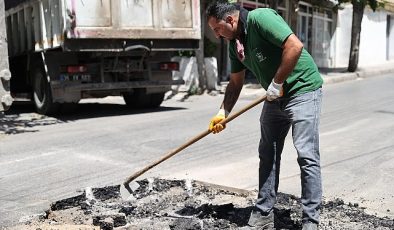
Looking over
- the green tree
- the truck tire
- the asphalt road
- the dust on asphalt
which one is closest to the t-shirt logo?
the dust on asphalt

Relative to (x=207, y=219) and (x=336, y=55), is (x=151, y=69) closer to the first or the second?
(x=207, y=219)

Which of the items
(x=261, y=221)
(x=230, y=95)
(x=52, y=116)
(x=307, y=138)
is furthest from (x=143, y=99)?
(x=307, y=138)

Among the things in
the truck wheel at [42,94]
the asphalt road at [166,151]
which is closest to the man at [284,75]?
the asphalt road at [166,151]

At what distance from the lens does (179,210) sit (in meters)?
4.64

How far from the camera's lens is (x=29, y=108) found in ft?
43.3

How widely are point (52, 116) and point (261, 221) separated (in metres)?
8.03

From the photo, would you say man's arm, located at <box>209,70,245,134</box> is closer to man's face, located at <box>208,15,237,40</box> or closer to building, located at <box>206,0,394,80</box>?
man's face, located at <box>208,15,237,40</box>

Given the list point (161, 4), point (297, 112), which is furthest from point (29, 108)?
point (297, 112)

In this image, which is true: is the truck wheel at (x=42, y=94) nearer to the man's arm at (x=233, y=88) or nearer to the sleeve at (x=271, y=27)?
the man's arm at (x=233, y=88)

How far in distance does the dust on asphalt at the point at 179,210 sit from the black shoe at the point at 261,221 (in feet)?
0.32

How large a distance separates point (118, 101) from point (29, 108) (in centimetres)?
222

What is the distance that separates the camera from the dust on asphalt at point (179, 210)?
13.8 feet

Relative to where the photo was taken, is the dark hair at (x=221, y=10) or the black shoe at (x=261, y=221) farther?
the black shoe at (x=261, y=221)

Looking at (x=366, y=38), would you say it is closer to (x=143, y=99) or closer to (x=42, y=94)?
(x=143, y=99)
